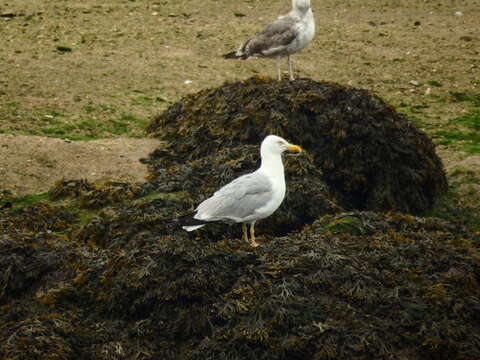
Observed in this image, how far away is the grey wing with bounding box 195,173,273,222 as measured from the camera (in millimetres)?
6758

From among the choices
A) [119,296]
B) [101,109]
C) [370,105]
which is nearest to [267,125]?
[370,105]

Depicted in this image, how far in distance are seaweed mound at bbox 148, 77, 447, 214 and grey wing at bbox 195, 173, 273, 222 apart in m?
2.65

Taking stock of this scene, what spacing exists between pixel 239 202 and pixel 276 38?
5522 millimetres

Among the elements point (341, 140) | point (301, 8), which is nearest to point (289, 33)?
point (301, 8)

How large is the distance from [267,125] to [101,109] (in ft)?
13.4

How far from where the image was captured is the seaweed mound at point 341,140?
393 inches

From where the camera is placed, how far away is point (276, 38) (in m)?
11.6

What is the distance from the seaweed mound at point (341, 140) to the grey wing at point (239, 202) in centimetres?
265

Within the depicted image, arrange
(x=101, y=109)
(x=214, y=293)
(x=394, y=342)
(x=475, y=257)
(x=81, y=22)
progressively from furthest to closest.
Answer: (x=81, y=22) < (x=101, y=109) < (x=475, y=257) < (x=214, y=293) < (x=394, y=342)

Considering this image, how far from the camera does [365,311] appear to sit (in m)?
5.51

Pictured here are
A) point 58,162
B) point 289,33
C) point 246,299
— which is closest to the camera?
point 246,299

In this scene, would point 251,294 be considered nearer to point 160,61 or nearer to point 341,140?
point 341,140

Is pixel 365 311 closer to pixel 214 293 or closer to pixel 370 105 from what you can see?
pixel 214 293

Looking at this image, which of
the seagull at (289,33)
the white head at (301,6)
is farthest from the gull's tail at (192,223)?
the white head at (301,6)
